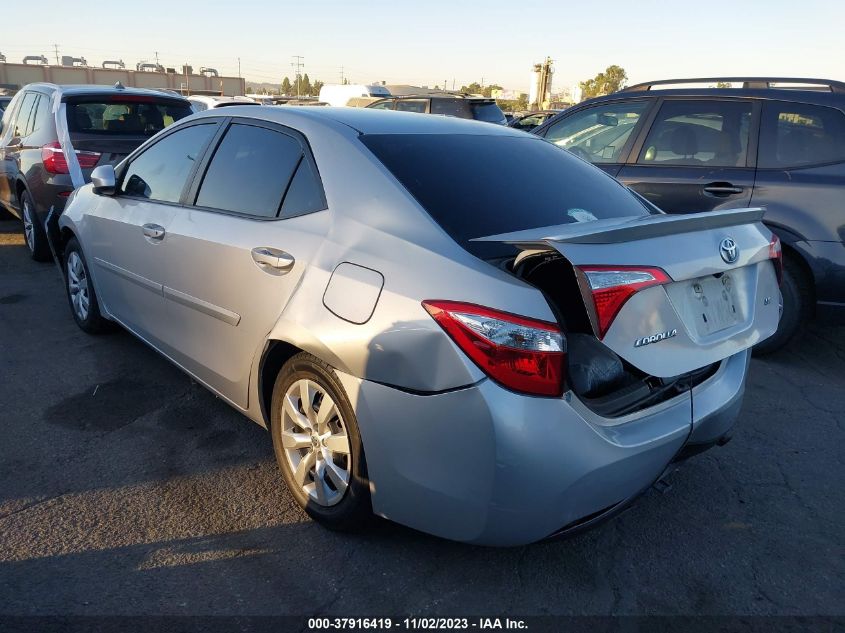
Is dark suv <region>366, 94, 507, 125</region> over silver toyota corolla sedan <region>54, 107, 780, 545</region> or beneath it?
over

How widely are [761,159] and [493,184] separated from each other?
292cm

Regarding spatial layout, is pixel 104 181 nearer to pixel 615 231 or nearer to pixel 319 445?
pixel 319 445

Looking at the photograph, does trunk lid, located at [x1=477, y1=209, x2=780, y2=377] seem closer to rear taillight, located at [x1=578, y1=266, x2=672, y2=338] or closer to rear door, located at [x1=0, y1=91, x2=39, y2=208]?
rear taillight, located at [x1=578, y1=266, x2=672, y2=338]

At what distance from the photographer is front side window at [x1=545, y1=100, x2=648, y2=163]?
18.6 feet

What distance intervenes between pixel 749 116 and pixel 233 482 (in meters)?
4.32

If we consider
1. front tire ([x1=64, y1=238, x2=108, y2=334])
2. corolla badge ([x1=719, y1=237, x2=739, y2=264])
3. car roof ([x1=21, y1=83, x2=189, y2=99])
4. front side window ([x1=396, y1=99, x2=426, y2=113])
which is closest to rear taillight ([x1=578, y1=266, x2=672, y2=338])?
corolla badge ([x1=719, y1=237, x2=739, y2=264])

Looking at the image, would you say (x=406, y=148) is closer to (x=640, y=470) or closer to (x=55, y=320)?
(x=640, y=470)

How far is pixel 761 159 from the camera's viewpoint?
4.91 metres

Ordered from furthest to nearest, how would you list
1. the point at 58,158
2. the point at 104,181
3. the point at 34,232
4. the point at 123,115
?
the point at 34,232 → the point at 123,115 → the point at 58,158 → the point at 104,181

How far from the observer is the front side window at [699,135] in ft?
16.6

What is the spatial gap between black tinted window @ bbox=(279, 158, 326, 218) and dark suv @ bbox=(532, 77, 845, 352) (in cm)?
322

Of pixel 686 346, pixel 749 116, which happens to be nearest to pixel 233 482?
pixel 686 346

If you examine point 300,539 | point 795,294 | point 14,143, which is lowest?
point 300,539

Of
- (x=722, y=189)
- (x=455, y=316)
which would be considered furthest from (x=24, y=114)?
(x=455, y=316)
